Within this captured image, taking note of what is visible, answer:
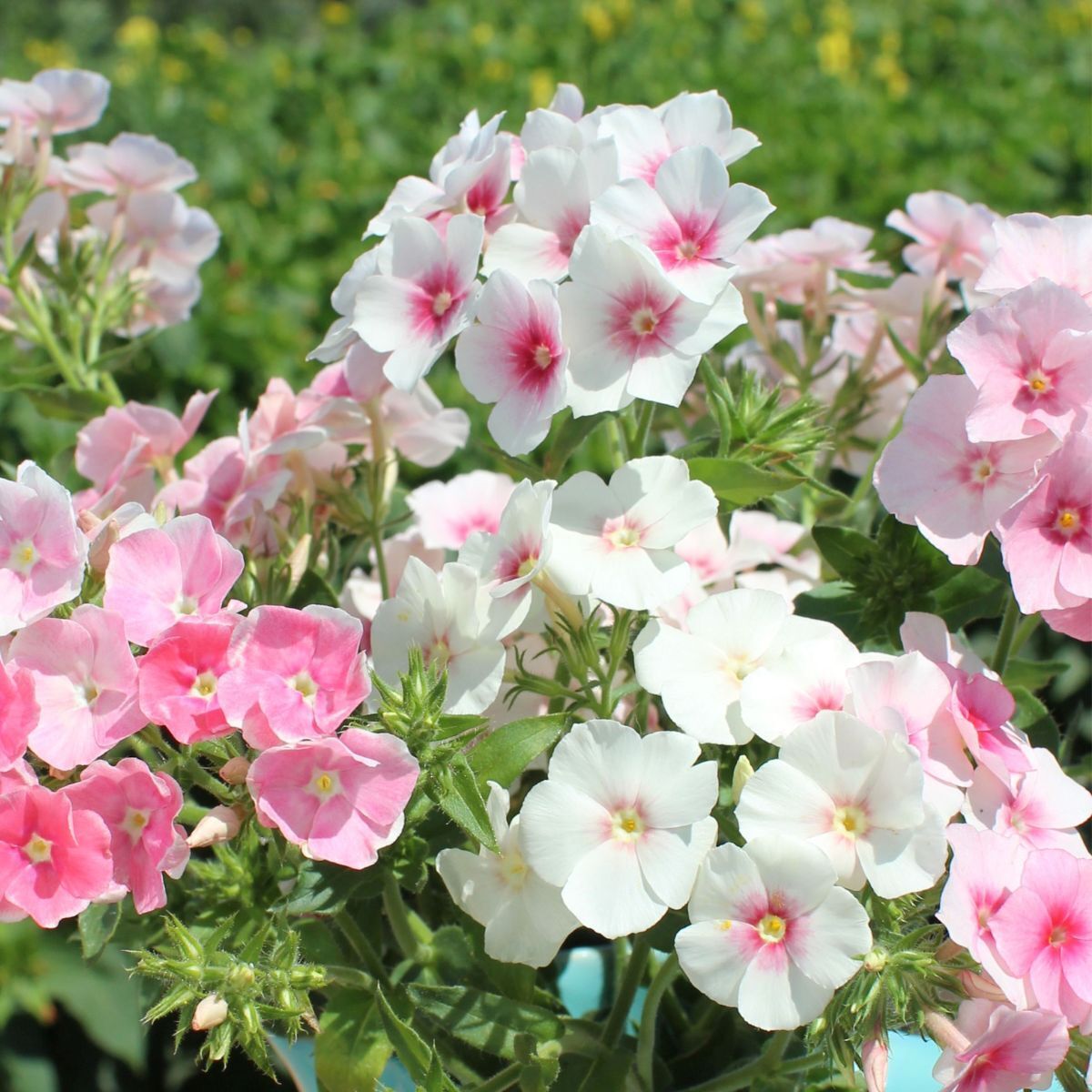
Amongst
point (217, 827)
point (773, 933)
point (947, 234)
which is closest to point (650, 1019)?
point (773, 933)

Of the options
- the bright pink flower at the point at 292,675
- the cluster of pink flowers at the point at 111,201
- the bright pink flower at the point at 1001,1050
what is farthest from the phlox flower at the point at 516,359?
the cluster of pink flowers at the point at 111,201

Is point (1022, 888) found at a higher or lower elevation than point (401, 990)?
higher

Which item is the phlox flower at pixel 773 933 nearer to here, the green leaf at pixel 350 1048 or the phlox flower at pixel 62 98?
the green leaf at pixel 350 1048

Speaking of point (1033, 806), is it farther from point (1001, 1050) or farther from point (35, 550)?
point (35, 550)

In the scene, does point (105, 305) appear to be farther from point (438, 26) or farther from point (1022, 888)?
point (438, 26)

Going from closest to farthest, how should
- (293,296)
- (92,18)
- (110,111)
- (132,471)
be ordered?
(132,471)
(293,296)
(110,111)
(92,18)

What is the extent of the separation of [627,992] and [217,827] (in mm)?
244

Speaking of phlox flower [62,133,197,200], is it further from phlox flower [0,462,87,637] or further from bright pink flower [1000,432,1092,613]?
bright pink flower [1000,432,1092,613]

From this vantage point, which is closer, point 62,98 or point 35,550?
point 35,550

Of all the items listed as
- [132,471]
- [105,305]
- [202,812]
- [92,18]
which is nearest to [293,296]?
[105,305]

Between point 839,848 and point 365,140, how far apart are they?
2.41 m

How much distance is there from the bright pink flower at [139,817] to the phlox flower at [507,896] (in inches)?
5.4

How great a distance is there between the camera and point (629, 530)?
27.5 inches

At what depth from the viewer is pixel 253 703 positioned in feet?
2.07
